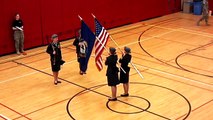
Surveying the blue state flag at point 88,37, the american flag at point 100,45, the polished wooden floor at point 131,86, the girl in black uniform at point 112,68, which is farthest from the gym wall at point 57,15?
the girl in black uniform at point 112,68

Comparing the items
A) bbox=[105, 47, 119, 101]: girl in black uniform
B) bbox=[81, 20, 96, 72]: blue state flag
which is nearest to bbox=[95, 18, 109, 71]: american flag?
bbox=[81, 20, 96, 72]: blue state flag

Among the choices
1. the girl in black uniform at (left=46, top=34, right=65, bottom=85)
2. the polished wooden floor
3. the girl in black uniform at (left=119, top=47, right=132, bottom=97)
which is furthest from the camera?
the girl in black uniform at (left=46, top=34, right=65, bottom=85)

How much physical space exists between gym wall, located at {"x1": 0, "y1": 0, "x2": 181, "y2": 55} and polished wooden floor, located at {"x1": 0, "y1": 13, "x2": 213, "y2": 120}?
69 cm

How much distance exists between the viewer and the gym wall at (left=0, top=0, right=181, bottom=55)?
1700 centimetres

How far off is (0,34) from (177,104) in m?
9.07

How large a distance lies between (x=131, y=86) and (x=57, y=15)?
7.37 metres

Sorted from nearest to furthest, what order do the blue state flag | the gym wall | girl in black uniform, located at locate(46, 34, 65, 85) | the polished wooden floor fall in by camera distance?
the polished wooden floor, the blue state flag, girl in black uniform, located at locate(46, 34, 65, 85), the gym wall

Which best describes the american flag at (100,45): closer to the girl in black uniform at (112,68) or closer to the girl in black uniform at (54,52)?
the girl in black uniform at (112,68)

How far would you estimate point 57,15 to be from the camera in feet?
61.5

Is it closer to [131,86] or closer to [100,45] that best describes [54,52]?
[100,45]

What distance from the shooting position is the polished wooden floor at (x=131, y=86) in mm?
11078

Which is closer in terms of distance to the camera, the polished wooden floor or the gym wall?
the polished wooden floor

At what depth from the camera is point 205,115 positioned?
10789mm

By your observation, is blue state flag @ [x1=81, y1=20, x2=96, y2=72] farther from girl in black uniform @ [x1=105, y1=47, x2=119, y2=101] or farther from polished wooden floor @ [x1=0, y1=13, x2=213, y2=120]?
girl in black uniform @ [x1=105, y1=47, x2=119, y2=101]
